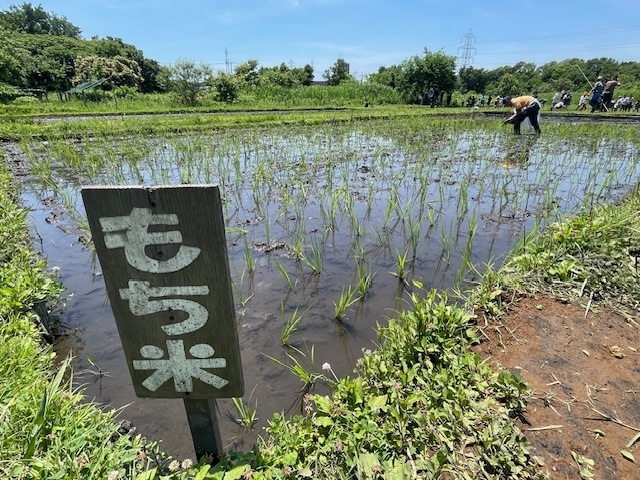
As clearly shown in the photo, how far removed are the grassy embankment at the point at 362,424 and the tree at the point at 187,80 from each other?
2203 centimetres

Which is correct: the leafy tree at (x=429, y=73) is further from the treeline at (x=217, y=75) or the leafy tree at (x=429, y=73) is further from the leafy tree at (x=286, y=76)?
the leafy tree at (x=286, y=76)

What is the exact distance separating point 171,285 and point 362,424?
3.24 feet

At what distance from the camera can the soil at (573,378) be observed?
1445 millimetres

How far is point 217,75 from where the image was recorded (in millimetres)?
23031

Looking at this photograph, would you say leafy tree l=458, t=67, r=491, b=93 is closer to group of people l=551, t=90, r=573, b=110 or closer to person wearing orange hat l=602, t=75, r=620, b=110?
group of people l=551, t=90, r=573, b=110

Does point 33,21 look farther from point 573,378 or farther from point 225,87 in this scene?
point 573,378

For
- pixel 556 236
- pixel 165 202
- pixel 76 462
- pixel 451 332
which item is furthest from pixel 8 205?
pixel 556 236

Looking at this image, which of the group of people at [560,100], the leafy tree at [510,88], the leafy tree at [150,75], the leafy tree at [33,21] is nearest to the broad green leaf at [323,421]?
the group of people at [560,100]

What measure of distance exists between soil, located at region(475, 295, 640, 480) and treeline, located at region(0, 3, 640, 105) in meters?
13.2

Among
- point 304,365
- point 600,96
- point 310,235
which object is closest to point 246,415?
point 304,365

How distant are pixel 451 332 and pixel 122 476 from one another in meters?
1.75

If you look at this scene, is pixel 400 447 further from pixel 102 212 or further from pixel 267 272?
pixel 267 272

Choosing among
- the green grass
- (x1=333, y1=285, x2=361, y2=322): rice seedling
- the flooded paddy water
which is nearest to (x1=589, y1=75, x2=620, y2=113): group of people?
the flooded paddy water

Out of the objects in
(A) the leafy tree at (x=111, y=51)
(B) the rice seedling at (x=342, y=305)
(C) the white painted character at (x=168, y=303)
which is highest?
(A) the leafy tree at (x=111, y=51)
